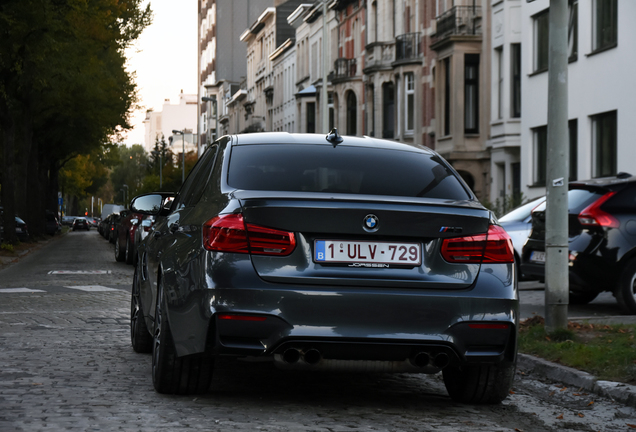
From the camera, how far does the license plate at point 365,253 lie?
588 cm

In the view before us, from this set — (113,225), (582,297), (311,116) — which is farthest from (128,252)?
(311,116)

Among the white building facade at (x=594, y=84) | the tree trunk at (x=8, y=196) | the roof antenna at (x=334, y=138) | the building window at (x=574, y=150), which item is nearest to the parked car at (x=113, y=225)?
the tree trunk at (x=8, y=196)

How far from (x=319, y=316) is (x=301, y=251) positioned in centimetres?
36

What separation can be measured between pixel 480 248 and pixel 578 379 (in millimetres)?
2144

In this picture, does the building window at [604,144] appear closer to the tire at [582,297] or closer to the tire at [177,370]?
the tire at [582,297]

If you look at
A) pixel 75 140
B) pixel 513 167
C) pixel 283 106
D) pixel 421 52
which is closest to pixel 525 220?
pixel 513 167

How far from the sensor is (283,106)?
3241 inches

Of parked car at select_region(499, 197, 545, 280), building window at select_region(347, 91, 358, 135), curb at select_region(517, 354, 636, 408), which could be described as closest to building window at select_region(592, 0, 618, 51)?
parked car at select_region(499, 197, 545, 280)

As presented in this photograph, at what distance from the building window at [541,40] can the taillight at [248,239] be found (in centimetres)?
2581

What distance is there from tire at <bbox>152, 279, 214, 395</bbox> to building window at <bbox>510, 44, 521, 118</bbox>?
28.2m

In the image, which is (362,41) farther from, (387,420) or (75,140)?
(387,420)

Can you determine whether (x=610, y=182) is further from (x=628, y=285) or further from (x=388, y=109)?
(x=388, y=109)

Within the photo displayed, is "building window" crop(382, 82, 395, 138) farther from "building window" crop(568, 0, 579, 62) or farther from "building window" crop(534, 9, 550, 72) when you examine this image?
"building window" crop(568, 0, 579, 62)

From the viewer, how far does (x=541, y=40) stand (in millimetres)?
31047
